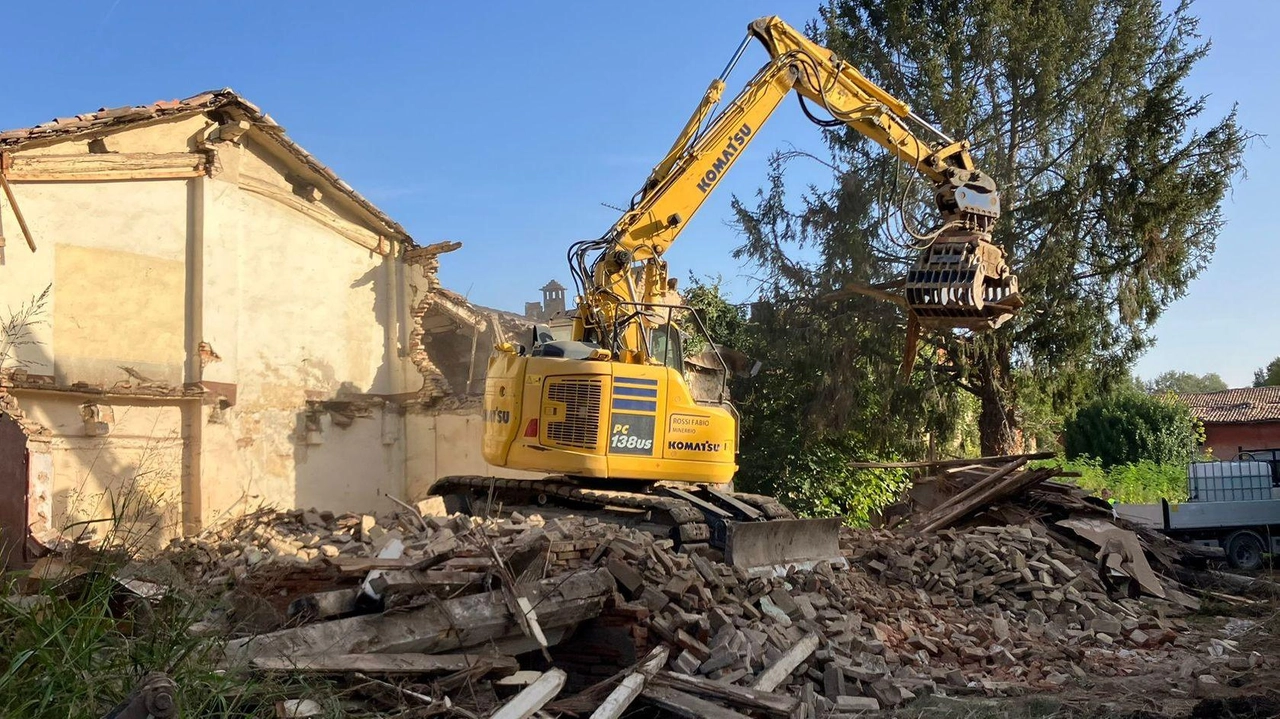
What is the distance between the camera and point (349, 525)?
9.49 metres

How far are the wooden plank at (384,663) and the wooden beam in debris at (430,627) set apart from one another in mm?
82

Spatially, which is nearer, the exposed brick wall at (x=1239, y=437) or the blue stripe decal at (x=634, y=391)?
the blue stripe decal at (x=634, y=391)

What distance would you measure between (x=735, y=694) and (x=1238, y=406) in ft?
144

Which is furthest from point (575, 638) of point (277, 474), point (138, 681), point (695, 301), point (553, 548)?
point (695, 301)

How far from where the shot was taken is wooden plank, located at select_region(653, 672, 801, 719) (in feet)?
20.9

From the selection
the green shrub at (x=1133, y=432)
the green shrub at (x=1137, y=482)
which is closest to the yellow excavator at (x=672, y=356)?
the green shrub at (x=1137, y=482)

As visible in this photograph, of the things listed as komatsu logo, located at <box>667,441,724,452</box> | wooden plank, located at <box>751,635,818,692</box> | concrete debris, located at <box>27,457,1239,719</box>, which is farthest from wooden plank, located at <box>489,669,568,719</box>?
komatsu logo, located at <box>667,441,724,452</box>

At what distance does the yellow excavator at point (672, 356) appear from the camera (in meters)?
10.0

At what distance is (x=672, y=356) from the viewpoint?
10977 mm

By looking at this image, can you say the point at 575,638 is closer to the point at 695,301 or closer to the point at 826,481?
the point at 826,481

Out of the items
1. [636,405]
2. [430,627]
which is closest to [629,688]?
[430,627]

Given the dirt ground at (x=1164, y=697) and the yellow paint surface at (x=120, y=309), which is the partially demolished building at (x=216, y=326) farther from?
the dirt ground at (x=1164, y=697)

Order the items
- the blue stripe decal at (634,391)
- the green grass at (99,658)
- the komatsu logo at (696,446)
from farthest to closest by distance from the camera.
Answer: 1. the komatsu logo at (696,446)
2. the blue stripe decal at (634,391)
3. the green grass at (99,658)

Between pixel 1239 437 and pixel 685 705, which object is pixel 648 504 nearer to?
pixel 685 705
